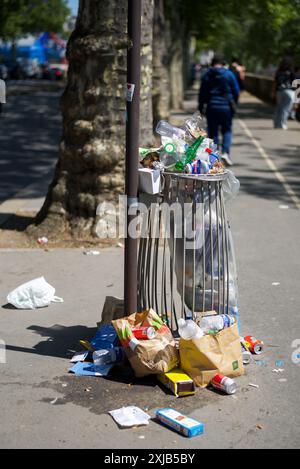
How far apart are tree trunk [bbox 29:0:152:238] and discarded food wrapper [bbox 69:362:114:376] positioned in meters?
3.52

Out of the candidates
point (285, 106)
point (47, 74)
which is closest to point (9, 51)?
point (47, 74)

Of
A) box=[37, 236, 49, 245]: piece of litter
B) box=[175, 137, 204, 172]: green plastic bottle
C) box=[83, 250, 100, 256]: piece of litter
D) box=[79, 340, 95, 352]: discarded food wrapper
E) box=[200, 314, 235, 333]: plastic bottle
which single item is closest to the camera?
box=[200, 314, 235, 333]: plastic bottle

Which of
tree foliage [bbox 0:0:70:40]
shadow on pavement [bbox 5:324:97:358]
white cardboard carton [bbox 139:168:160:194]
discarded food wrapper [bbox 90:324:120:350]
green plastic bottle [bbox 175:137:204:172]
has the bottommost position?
shadow on pavement [bbox 5:324:97:358]

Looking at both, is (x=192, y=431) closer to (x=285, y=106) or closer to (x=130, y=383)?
(x=130, y=383)

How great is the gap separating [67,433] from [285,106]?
57.1ft

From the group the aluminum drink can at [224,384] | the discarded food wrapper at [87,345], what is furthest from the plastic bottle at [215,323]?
the discarded food wrapper at [87,345]

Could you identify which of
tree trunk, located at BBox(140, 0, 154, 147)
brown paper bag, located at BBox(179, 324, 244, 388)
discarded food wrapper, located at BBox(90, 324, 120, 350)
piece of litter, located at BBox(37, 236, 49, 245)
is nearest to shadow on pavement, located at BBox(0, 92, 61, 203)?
tree trunk, located at BBox(140, 0, 154, 147)

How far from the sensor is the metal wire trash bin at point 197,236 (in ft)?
16.1

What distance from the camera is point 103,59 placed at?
8.12 meters

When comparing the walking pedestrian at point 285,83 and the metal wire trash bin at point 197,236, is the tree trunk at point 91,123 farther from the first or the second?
the walking pedestrian at point 285,83

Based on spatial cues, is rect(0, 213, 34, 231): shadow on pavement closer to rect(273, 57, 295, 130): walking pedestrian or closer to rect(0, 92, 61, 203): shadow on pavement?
rect(0, 92, 61, 203): shadow on pavement

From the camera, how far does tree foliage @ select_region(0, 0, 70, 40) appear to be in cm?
4448

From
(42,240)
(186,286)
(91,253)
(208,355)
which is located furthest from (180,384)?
(42,240)

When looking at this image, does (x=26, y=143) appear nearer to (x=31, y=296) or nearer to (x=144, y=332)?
(x=31, y=296)
